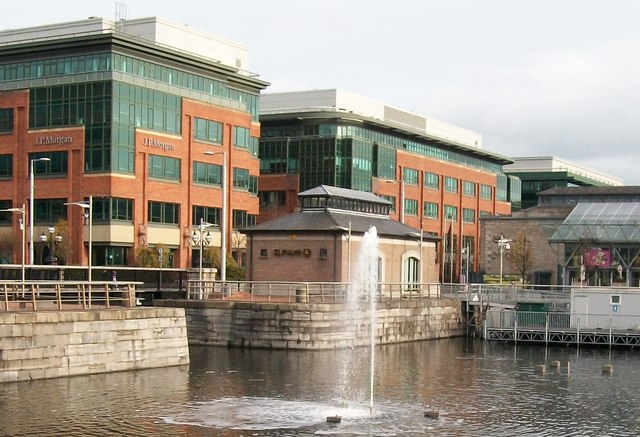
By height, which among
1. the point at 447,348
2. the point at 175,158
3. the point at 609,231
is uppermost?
the point at 175,158

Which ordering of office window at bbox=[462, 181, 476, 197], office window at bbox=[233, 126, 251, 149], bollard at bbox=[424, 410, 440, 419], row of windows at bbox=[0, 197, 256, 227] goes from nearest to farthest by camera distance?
bollard at bbox=[424, 410, 440, 419] → row of windows at bbox=[0, 197, 256, 227] → office window at bbox=[233, 126, 251, 149] → office window at bbox=[462, 181, 476, 197]

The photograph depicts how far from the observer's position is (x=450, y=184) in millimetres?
153750

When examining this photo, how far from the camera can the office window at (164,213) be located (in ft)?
327

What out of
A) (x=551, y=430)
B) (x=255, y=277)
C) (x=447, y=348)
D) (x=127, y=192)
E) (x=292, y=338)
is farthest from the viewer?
(x=127, y=192)

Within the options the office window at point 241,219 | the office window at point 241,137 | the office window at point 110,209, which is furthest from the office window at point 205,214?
the office window at point 110,209

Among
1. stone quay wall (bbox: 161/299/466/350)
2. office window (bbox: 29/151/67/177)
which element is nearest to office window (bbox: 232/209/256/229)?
office window (bbox: 29/151/67/177)

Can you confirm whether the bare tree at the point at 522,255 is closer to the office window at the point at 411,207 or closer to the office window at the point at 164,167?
the office window at the point at 411,207

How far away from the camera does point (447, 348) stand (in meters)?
63.2

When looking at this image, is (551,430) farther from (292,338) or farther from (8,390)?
(292,338)

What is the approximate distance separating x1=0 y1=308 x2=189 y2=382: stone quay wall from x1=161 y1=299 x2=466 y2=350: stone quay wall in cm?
861

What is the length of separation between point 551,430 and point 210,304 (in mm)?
27931

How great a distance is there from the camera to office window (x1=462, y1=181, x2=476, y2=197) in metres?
158

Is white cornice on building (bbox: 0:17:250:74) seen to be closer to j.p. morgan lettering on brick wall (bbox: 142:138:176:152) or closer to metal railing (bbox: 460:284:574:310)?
j.p. morgan lettering on brick wall (bbox: 142:138:176:152)

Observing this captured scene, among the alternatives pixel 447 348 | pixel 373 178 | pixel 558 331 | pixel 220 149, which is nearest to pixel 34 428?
pixel 447 348
